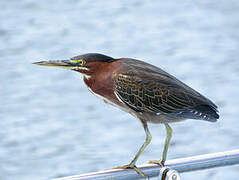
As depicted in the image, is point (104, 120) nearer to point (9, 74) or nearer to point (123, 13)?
point (9, 74)

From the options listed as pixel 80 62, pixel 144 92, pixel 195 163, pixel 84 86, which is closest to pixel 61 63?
pixel 80 62

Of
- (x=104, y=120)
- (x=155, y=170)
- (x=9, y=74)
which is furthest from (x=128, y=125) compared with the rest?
(x=155, y=170)

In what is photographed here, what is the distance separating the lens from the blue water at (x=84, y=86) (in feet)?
20.9

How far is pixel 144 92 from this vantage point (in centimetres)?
299

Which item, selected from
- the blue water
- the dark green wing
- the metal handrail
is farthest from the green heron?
the blue water

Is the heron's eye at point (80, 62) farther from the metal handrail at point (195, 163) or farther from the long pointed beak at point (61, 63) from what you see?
the metal handrail at point (195, 163)

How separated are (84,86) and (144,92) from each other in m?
4.40

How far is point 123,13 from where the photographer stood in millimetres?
9312

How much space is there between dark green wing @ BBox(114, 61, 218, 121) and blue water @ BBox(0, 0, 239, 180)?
311 cm

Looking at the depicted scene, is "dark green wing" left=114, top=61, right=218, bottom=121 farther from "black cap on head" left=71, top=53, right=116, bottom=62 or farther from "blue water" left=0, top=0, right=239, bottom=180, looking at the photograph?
"blue water" left=0, top=0, right=239, bottom=180

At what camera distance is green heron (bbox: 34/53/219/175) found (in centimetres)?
293

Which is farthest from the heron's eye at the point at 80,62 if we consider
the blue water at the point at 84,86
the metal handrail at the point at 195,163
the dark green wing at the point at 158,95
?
the blue water at the point at 84,86

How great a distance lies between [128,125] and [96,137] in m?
0.36

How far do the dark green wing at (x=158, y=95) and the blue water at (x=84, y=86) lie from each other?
3110 millimetres
